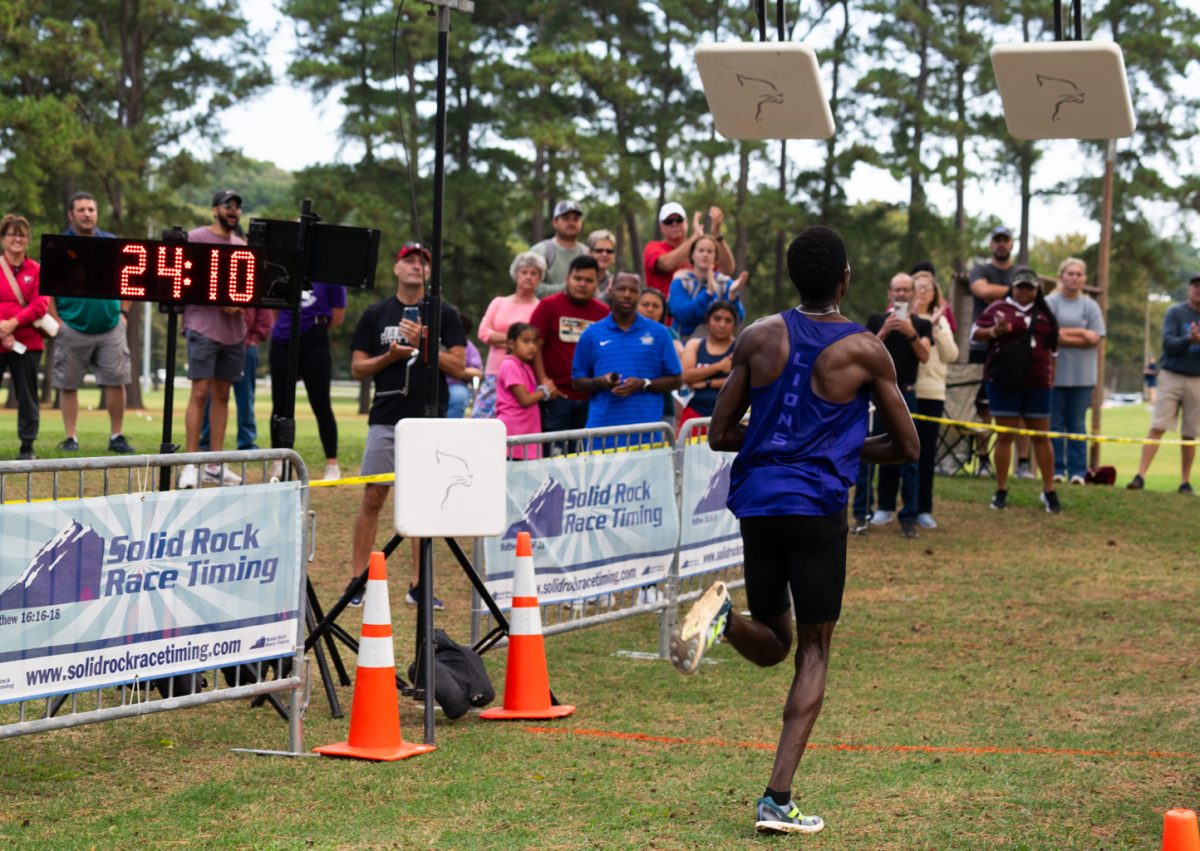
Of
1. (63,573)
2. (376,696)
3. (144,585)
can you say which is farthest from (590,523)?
(63,573)

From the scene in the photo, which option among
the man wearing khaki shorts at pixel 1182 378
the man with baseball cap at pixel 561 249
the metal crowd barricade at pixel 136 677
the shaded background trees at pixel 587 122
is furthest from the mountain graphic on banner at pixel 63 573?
the shaded background trees at pixel 587 122

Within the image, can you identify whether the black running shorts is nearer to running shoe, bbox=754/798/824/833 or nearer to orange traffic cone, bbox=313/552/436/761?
running shoe, bbox=754/798/824/833

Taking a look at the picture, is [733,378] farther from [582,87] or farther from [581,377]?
[582,87]

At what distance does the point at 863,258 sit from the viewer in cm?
4984

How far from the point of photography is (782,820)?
6.03m

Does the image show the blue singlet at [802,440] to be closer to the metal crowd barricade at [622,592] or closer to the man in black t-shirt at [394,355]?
the metal crowd barricade at [622,592]

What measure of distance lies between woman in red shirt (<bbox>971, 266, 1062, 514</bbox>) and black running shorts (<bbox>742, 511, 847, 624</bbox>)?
10.5 meters

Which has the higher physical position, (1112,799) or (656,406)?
(656,406)

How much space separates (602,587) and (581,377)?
101 inches

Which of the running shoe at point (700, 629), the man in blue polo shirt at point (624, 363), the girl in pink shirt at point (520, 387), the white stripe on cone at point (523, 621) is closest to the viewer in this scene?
the running shoe at point (700, 629)

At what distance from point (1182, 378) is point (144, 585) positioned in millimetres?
14501

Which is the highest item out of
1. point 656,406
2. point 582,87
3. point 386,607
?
point 582,87

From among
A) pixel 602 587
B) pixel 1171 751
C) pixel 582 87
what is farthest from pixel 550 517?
pixel 582 87

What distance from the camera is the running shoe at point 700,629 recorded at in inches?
242
